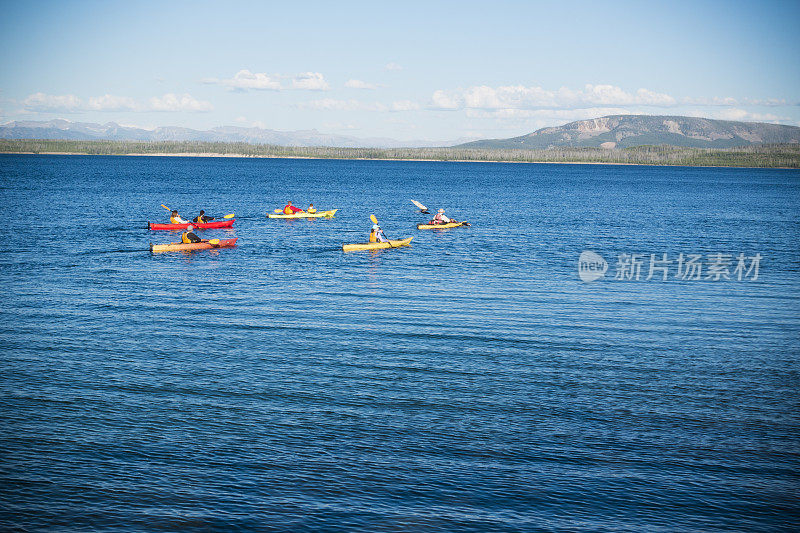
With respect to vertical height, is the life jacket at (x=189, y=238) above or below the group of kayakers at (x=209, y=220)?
below

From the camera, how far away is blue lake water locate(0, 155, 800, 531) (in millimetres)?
13383

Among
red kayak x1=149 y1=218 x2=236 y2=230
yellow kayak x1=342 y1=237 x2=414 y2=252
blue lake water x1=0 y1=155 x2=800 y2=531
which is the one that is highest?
red kayak x1=149 y1=218 x2=236 y2=230

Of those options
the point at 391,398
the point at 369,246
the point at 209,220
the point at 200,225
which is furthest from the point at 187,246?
the point at 391,398

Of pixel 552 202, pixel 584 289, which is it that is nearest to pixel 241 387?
pixel 584 289

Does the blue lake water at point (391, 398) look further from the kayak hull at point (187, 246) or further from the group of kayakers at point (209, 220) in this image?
the group of kayakers at point (209, 220)

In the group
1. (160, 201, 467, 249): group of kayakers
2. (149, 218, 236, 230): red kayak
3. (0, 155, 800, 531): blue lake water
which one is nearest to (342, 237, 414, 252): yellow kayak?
(160, 201, 467, 249): group of kayakers

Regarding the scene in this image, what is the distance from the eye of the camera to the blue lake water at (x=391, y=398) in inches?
527

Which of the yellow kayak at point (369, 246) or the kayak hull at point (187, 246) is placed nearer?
the kayak hull at point (187, 246)

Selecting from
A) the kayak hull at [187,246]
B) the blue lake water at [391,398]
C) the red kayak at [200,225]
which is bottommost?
the blue lake water at [391,398]

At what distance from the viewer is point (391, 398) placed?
18469mm
